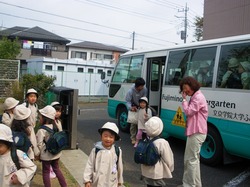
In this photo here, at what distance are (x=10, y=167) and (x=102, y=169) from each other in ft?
2.97

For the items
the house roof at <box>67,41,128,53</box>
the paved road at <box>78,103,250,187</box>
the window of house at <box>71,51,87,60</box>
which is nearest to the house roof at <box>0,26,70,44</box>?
the window of house at <box>71,51,87,60</box>

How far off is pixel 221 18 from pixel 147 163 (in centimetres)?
1539

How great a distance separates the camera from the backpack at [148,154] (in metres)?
3.35

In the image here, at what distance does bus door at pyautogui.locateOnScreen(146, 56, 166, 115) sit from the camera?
796 centimetres

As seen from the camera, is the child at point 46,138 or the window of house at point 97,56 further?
the window of house at point 97,56

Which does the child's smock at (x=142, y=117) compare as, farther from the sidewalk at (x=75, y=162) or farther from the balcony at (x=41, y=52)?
the balcony at (x=41, y=52)

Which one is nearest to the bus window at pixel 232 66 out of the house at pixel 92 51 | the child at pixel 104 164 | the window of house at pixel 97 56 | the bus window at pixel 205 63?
the bus window at pixel 205 63

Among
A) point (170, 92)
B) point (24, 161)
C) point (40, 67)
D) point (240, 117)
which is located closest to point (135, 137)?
point (170, 92)

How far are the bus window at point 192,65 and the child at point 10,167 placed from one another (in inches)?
159

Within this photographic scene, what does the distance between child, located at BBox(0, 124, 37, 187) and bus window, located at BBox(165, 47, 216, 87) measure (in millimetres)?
4039

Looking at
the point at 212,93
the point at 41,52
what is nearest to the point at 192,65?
the point at 212,93

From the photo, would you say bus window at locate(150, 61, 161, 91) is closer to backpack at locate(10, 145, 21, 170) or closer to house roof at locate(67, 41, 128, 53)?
backpack at locate(10, 145, 21, 170)

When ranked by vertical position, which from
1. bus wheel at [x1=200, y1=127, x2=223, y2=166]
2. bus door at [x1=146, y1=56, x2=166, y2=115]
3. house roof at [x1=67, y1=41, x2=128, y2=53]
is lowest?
bus wheel at [x1=200, y1=127, x2=223, y2=166]

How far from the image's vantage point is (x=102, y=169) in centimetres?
301
